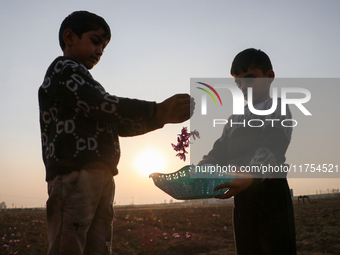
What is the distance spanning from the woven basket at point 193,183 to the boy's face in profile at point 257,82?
2.80 feet

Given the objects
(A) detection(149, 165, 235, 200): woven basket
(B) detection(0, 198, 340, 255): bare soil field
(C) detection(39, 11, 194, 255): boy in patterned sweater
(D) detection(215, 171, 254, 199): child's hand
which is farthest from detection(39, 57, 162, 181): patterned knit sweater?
(B) detection(0, 198, 340, 255): bare soil field

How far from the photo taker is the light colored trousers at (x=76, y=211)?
1.61m

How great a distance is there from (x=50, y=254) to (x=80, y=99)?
0.81m

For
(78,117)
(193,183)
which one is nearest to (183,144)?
(193,183)

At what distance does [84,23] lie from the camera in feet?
6.46

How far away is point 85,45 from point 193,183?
1.11 meters

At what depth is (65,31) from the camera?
201 centimetres

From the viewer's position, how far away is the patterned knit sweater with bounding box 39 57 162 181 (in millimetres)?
1686

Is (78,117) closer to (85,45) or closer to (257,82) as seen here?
(85,45)

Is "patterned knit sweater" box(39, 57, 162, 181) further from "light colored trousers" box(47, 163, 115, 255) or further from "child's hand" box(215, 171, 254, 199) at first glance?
"child's hand" box(215, 171, 254, 199)

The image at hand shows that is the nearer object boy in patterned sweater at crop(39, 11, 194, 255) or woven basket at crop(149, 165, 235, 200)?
boy in patterned sweater at crop(39, 11, 194, 255)

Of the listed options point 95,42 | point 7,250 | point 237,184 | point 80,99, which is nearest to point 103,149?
point 80,99

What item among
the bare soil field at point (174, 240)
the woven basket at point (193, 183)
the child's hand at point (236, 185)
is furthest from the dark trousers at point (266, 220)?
the bare soil field at point (174, 240)

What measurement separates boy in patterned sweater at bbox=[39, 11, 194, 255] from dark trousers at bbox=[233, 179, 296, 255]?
0.93m
